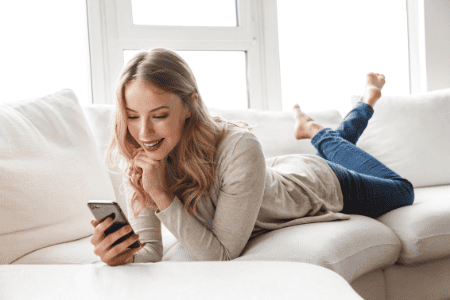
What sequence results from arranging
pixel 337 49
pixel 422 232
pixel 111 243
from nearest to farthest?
pixel 111 243, pixel 422 232, pixel 337 49

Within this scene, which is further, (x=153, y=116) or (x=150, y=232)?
(x=150, y=232)

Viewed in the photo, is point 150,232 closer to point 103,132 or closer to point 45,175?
point 45,175

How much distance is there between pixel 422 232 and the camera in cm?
121

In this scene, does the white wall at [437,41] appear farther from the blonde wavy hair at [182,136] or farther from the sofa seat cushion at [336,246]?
the blonde wavy hair at [182,136]

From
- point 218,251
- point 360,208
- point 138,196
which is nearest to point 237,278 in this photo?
point 218,251

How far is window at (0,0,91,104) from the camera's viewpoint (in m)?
1.99

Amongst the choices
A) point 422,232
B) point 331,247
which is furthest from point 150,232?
point 422,232

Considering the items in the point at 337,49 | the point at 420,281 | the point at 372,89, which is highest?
the point at 337,49

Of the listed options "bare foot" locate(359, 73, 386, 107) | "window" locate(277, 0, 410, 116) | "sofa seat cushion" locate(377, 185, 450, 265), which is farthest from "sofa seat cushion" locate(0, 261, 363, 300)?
"window" locate(277, 0, 410, 116)

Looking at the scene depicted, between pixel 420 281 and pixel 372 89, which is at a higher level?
pixel 372 89

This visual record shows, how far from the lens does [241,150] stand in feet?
3.31

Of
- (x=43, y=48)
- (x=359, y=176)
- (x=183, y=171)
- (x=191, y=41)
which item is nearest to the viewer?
(x=183, y=171)

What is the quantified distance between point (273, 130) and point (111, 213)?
1.19 metres

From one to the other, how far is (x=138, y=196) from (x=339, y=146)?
3.01 feet
